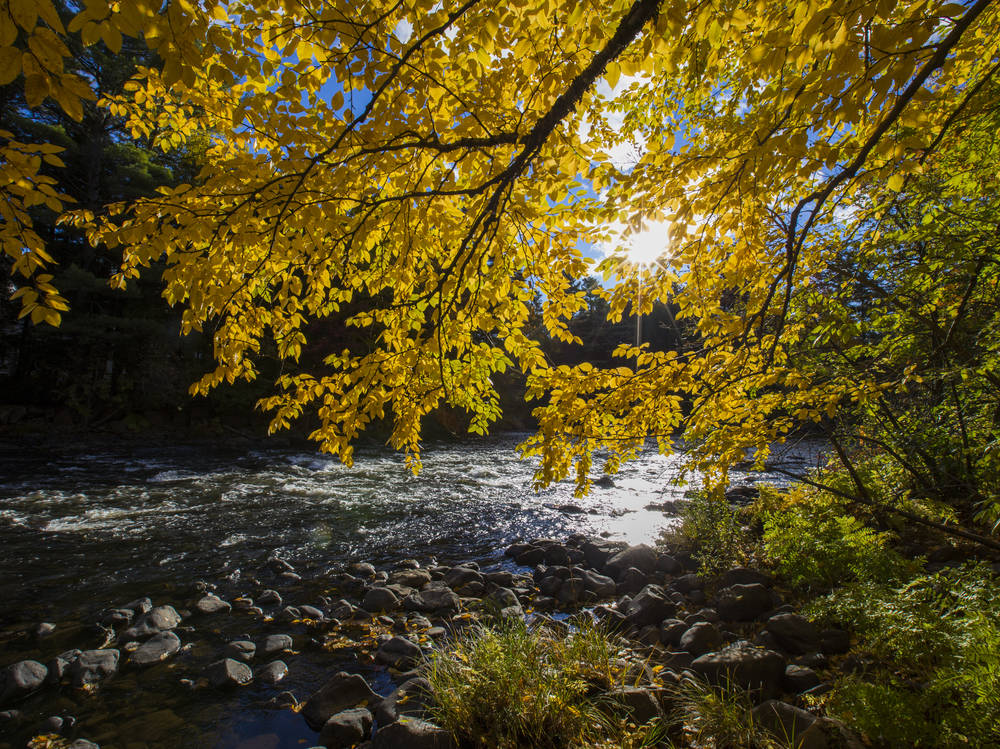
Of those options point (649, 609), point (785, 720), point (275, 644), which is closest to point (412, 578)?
point (275, 644)

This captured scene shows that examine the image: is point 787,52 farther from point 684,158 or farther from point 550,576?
point 550,576

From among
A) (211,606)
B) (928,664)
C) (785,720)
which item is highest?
(928,664)

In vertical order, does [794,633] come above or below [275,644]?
above

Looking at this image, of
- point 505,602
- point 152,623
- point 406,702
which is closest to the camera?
point 406,702

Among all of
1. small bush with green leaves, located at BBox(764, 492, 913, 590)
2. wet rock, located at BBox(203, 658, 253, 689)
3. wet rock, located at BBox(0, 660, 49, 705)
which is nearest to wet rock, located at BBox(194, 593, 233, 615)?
wet rock, located at BBox(203, 658, 253, 689)

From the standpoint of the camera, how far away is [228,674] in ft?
12.8

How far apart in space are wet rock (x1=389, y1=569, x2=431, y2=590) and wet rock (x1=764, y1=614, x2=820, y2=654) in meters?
4.05

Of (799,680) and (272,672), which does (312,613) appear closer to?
(272,672)

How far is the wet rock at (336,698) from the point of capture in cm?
355

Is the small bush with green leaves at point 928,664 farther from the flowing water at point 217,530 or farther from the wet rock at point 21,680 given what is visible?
the wet rock at point 21,680

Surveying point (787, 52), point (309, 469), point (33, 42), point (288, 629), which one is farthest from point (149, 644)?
point (309, 469)

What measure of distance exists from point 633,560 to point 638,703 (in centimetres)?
361

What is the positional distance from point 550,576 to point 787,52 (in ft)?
19.8

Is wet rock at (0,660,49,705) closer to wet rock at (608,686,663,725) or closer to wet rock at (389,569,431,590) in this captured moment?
wet rock at (389,569,431,590)
